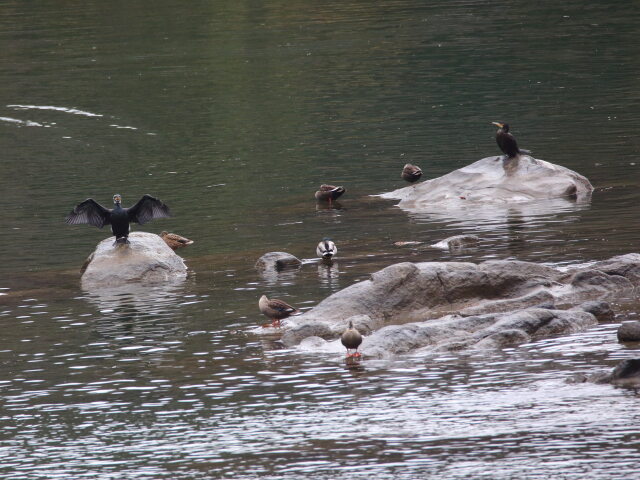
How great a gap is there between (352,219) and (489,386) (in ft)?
54.9

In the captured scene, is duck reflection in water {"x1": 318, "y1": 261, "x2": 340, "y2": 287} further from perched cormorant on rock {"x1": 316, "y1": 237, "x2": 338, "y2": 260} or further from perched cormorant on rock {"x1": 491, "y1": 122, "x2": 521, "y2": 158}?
perched cormorant on rock {"x1": 491, "y1": 122, "x2": 521, "y2": 158}

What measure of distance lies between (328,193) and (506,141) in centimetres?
545

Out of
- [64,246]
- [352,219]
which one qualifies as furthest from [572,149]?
[64,246]

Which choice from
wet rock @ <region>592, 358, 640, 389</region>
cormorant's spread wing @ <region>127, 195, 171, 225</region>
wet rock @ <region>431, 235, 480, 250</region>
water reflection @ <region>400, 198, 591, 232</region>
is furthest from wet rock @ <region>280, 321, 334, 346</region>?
water reflection @ <region>400, 198, 591, 232</region>

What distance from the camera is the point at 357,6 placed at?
307ft

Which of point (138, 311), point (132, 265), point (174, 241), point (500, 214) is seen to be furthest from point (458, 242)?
point (138, 311)

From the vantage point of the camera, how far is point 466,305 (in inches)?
879

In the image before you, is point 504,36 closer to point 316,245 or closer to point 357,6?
point 357,6

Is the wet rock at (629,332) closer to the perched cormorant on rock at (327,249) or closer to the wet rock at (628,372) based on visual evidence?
the wet rock at (628,372)

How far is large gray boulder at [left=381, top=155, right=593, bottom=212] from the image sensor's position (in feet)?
114

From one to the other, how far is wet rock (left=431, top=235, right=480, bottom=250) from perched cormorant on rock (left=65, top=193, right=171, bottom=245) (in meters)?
6.32

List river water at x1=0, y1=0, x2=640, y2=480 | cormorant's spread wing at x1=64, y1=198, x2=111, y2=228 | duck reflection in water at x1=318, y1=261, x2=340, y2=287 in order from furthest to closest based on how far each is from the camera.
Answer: cormorant's spread wing at x1=64, y1=198, x2=111, y2=228, duck reflection in water at x1=318, y1=261, x2=340, y2=287, river water at x1=0, y1=0, x2=640, y2=480

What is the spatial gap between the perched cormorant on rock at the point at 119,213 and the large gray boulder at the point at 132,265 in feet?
1.08

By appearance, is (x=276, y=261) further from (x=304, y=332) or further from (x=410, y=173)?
(x=410, y=173)
